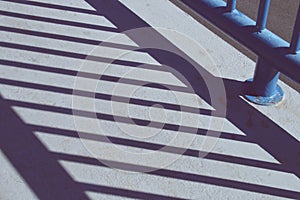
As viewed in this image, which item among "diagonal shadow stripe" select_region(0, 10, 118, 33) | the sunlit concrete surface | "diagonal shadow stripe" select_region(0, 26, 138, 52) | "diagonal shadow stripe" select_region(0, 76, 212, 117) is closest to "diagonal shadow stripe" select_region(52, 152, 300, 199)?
the sunlit concrete surface

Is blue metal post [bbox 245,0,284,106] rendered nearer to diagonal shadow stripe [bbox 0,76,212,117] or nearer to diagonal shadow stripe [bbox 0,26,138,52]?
diagonal shadow stripe [bbox 0,76,212,117]

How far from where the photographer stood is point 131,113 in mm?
1942

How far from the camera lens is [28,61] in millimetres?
2154

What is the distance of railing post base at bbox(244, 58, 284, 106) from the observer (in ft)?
6.40

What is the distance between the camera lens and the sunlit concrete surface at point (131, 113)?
1.70 meters

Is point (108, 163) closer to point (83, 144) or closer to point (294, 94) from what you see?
point (83, 144)

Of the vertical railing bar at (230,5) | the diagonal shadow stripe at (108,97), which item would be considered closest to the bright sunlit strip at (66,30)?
the diagonal shadow stripe at (108,97)

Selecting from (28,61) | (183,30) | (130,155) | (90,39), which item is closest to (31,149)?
(130,155)

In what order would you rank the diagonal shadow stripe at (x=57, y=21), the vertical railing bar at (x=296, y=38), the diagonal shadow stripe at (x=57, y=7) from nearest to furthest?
the vertical railing bar at (x=296, y=38) → the diagonal shadow stripe at (x=57, y=21) → the diagonal shadow stripe at (x=57, y=7)

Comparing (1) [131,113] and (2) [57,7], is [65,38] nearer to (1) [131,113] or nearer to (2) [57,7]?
(2) [57,7]

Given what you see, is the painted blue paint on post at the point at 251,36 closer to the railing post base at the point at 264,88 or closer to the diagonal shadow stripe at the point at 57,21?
the railing post base at the point at 264,88

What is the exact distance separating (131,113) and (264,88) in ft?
1.69

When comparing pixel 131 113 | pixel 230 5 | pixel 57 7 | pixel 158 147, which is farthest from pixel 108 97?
pixel 57 7

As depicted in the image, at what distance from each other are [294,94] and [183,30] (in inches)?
23.0
